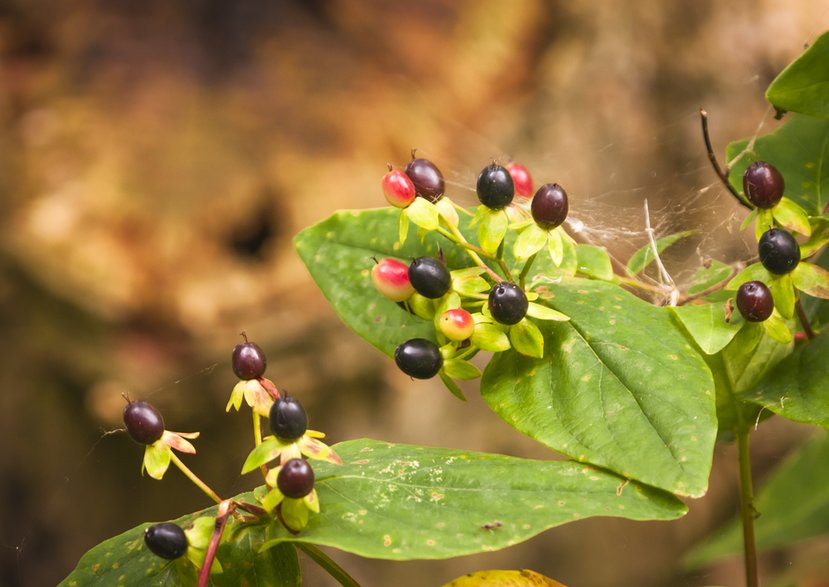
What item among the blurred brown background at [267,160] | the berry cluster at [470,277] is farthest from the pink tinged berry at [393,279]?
the blurred brown background at [267,160]

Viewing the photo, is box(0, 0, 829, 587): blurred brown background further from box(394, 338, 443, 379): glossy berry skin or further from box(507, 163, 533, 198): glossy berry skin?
box(394, 338, 443, 379): glossy berry skin

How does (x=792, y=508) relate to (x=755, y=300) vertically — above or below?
below

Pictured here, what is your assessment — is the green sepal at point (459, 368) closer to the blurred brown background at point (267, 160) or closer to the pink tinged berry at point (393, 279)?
the pink tinged berry at point (393, 279)

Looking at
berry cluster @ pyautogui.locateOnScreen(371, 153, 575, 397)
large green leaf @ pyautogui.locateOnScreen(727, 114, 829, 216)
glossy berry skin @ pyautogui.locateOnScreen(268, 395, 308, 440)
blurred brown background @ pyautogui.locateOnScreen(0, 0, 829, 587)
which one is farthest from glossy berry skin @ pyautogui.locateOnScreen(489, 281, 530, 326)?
blurred brown background @ pyautogui.locateOnScreen(0, 0, 829, 587)

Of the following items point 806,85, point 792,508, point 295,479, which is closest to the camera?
point 295,479

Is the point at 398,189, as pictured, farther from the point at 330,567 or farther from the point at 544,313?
the point at 330,567

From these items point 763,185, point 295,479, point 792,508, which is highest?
point 763,185

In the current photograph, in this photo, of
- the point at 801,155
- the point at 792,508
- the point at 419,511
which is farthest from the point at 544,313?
the point at 792,508
